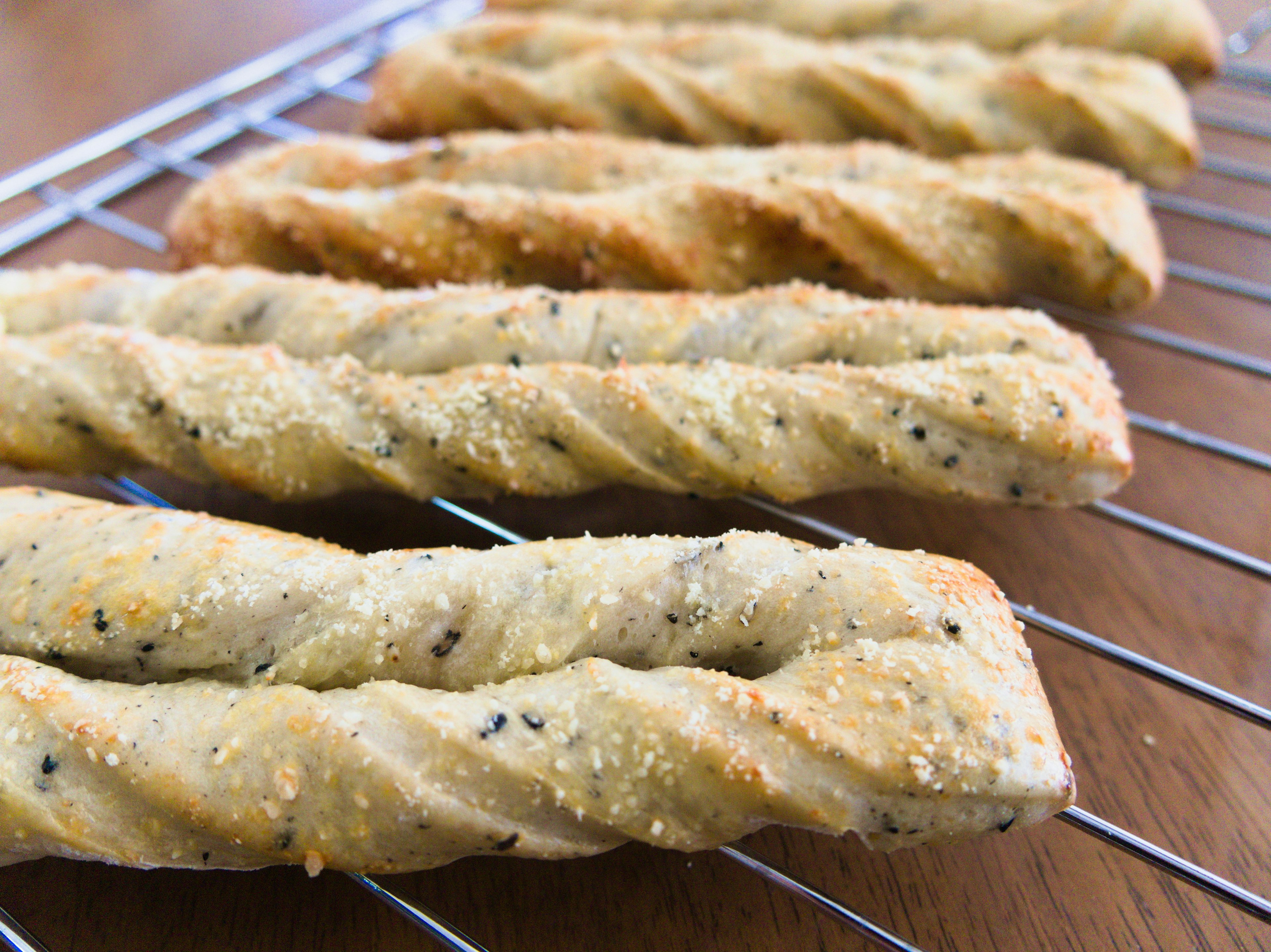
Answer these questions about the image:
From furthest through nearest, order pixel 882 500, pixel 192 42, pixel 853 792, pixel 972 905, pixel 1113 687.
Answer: pixel 192 42
pixel 882 500
pixel 1113 687
pixel 972 905
pixel 853 792

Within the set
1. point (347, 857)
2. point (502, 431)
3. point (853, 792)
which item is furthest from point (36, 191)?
point (853, 792)

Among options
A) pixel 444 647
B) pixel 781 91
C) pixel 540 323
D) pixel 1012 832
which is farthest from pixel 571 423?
pixel 781 91

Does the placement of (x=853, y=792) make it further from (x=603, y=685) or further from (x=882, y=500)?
(x=882, y=500)

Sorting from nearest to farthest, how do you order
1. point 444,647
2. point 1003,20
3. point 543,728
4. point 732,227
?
1. point 543,728
2. point 444,647
3. point 732,227
4. point 1003,20

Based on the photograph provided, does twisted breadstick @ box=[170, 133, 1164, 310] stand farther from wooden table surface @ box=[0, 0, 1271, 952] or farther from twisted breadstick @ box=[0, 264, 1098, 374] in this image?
wooden table surface @ box=[0, 0, 1271, 952]

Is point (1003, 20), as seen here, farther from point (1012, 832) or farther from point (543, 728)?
point (543, 728)

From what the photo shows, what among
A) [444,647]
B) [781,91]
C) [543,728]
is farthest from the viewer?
[781,91]

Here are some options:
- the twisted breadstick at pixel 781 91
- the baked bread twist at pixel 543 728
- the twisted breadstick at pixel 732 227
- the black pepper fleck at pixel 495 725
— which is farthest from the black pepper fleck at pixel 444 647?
the twisted breadstick at pixel 781 91
